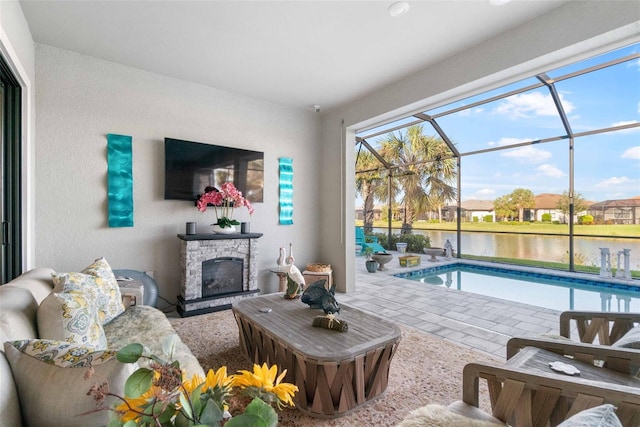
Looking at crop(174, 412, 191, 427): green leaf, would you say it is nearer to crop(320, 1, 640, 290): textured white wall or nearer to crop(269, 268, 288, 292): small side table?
crop(320, 1, 640, 290): textured white wall

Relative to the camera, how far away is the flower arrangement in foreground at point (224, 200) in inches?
148

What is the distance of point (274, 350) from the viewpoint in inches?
79.4

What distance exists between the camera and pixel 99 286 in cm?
203

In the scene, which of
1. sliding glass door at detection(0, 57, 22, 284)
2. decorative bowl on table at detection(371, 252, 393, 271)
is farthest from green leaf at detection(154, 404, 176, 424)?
decorative bowl on table at detection(371, 252, 393, 271)

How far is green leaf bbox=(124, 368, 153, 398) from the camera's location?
43cm

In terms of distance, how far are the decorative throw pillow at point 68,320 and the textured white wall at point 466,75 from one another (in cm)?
349

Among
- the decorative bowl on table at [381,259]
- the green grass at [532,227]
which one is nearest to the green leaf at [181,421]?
the decorative bowl on table at [381,259]

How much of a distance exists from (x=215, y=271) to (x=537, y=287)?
5640mm

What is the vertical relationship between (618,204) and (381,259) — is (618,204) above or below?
above

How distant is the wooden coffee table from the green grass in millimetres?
5937

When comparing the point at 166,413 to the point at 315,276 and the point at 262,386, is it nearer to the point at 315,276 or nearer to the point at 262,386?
the point at 262,386

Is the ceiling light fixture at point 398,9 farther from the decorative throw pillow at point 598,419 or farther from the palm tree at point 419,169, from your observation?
the palm tree at point 419,169

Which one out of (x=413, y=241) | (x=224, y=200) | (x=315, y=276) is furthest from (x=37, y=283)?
(x=413, y=241)

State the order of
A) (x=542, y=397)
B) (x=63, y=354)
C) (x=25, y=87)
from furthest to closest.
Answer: (x=25, y=87)
(x=542, y=397)
(x=63, y=354)
